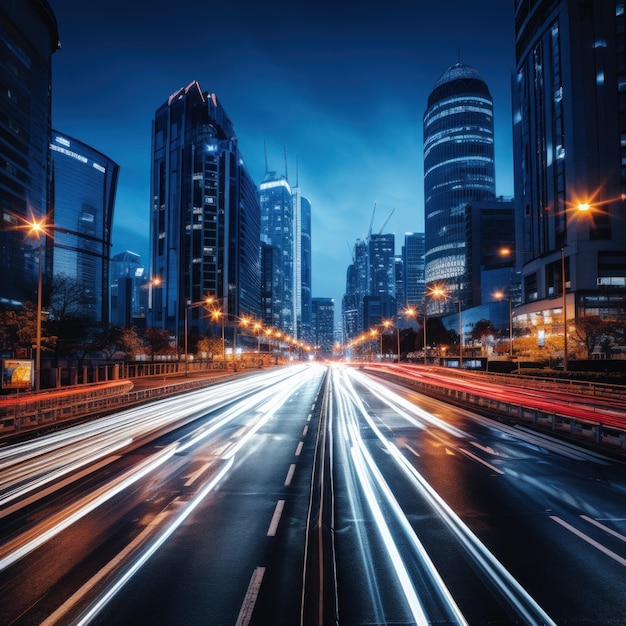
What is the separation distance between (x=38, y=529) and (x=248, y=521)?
4220 mm

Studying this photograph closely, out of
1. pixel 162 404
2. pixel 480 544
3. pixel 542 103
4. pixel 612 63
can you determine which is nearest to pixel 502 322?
pixel 542 103

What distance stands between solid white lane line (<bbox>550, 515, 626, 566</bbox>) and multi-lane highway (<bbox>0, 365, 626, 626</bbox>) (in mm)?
56

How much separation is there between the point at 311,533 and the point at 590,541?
17.2ft

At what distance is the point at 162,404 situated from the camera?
1415 inches

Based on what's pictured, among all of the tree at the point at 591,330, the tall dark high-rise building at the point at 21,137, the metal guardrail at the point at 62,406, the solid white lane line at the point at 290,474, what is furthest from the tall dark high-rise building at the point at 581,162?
the tall dark high-rise building at the point at 21,137

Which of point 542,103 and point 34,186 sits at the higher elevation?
point 542,103

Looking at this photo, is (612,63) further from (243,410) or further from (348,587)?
(348,587)

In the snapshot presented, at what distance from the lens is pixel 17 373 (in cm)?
2934

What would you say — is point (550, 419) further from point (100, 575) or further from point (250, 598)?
point (100, 575)

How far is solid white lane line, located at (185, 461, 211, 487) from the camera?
1381cm

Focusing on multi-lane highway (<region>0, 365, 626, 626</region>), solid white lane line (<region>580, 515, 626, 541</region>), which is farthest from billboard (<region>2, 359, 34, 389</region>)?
solid white lane line (<region>580, 515, 626, 541</region>)

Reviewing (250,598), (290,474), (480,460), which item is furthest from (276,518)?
(480,460)

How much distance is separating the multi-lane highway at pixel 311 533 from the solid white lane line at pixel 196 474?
6 centimetres

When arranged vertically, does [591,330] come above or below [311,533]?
above
